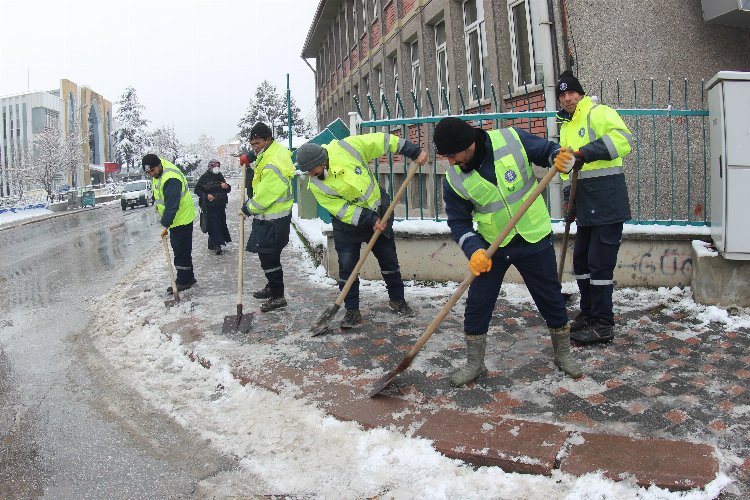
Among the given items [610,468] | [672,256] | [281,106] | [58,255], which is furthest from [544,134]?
[281,106]

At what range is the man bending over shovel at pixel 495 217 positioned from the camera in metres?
3.38

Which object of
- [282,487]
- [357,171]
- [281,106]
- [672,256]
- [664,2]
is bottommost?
[282,487]

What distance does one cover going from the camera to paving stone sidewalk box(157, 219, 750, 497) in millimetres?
2768

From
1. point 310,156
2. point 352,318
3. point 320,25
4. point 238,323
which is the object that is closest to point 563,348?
point 352,318

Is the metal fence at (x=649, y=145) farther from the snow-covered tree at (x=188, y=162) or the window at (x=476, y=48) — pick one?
the snow-covered tree at (x=188, y=162)

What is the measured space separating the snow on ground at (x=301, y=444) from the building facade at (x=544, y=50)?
318 centimetres

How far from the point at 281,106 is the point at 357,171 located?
180ft

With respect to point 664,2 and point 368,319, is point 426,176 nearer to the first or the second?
point 664,2

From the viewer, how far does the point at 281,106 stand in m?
57.4

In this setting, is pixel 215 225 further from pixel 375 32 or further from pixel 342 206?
pixel 375 32

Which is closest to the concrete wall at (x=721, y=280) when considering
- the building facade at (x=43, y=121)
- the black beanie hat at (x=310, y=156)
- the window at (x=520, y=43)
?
the black beanie hat at (x=310, y=156)

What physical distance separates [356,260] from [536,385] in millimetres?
Answer: 2226

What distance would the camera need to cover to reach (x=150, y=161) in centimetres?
711

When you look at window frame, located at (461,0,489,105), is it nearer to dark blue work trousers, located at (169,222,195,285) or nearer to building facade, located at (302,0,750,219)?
building facade, located at (302,0,750,219)
